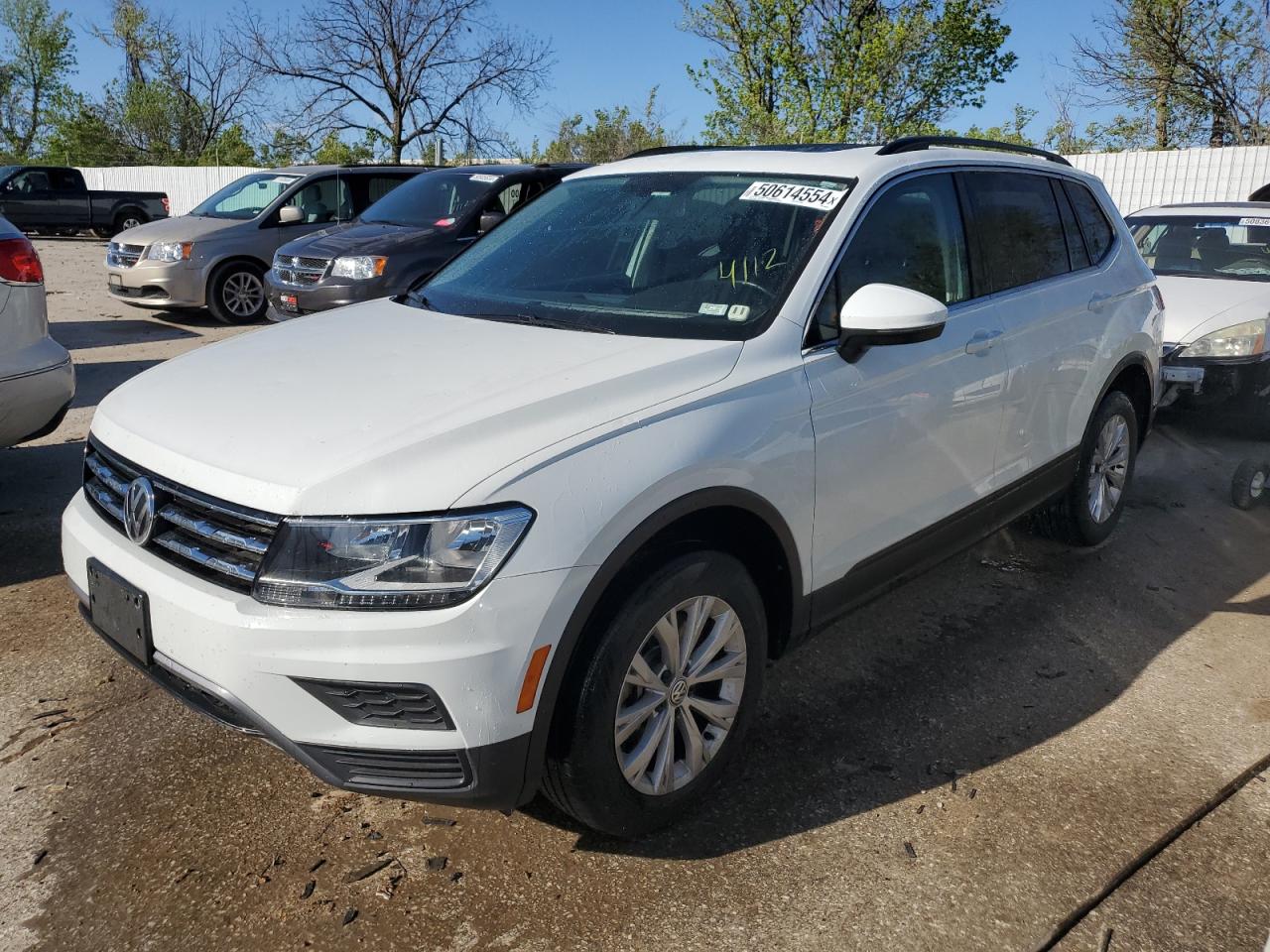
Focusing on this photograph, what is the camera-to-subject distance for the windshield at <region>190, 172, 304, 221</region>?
1210 cm

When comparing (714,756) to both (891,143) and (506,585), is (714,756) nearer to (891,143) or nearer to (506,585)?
(506,585)

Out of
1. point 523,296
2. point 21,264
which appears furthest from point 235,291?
point 523,296

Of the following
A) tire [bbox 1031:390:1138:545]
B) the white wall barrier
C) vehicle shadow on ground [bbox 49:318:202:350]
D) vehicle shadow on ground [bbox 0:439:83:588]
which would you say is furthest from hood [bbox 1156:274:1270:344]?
the white wall barrier

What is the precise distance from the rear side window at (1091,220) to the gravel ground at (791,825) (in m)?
1.72

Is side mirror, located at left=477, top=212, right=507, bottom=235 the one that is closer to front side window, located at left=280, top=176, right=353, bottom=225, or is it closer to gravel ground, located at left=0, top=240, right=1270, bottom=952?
front side window, located at left=280, top=176, right=353, bottom=225

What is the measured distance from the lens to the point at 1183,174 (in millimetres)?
16312

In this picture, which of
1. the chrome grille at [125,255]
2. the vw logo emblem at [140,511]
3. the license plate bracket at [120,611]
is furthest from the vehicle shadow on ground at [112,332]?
the vw logo emblem at [140,511]

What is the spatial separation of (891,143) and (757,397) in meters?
1.45

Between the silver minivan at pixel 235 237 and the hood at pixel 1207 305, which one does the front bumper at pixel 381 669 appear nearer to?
the hood at pixel 1207 305

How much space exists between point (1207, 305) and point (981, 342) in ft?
14.0

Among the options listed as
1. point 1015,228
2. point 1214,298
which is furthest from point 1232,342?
point 1015,228

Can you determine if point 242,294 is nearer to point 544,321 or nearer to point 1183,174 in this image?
point 544,321

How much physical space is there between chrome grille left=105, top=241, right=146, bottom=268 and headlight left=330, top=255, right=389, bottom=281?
3.77m

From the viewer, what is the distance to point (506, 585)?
2.20 meters
